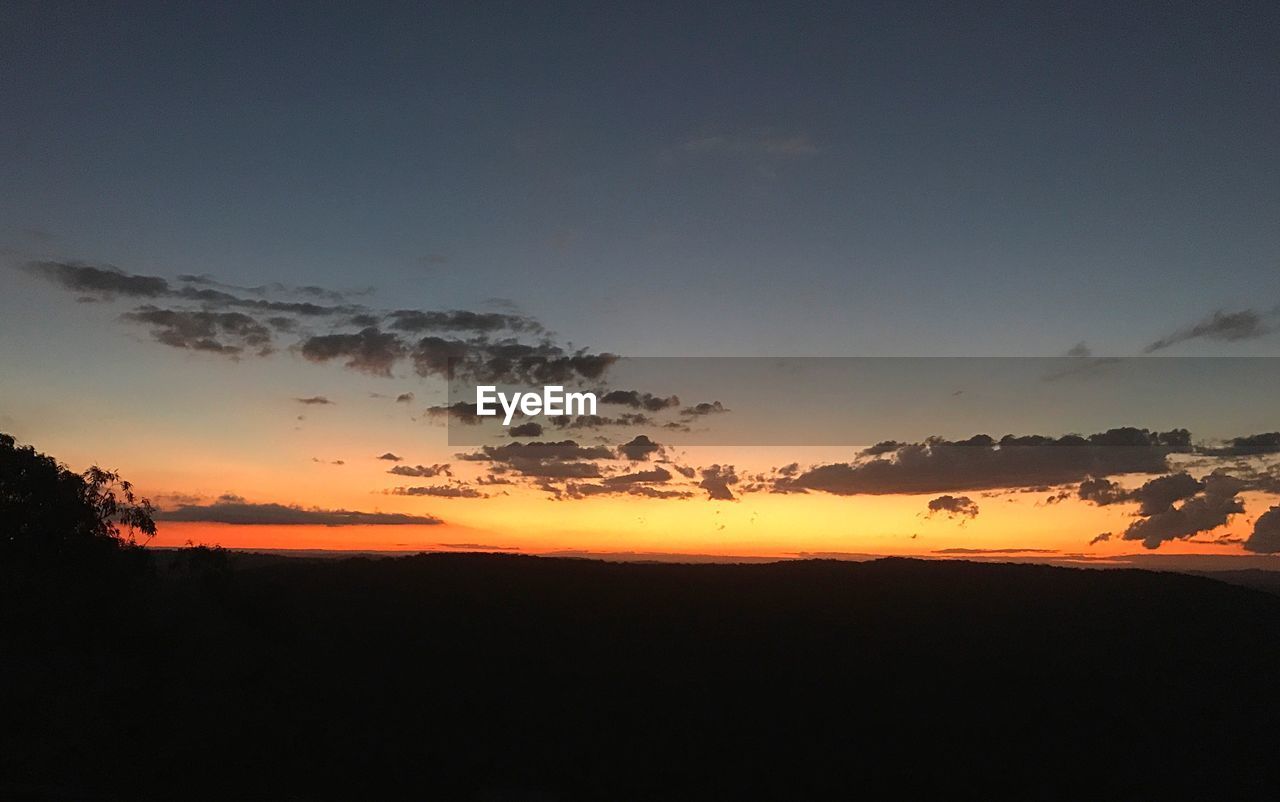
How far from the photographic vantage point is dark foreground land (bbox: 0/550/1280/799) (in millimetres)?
30719

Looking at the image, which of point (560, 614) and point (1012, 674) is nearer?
point (1012, 674)

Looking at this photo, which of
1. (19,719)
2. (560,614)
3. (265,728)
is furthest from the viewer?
(560,614)

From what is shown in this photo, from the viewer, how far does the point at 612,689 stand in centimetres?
4947

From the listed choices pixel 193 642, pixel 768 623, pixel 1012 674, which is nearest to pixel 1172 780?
pixel 1012 674

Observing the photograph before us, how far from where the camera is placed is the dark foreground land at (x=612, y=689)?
101ft

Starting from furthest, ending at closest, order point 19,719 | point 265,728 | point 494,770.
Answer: point 494,770
point 265,728
point 19,719

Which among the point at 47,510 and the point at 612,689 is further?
the point at 612,689

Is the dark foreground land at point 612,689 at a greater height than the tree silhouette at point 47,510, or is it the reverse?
the tree silhouette at point 47,510

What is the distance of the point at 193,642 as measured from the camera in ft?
121

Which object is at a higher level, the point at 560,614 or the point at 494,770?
the point at 560,614

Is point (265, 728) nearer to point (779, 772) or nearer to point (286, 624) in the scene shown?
point (286, 624)

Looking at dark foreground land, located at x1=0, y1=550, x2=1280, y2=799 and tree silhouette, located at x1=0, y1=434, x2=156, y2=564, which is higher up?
tree silhouette, located at x1=0, y1=434, x2=156, y2=564

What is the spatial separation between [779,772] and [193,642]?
26.9 m

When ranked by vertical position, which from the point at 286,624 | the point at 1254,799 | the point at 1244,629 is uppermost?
the point at 286,624
